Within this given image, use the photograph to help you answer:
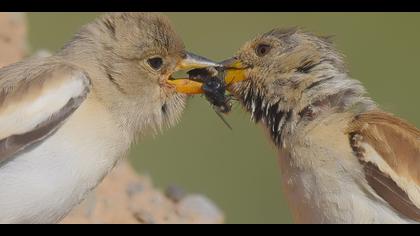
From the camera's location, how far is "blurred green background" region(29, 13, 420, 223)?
1303cm

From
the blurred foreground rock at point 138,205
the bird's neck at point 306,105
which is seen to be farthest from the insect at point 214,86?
the blurred foreground rock at point 138,205

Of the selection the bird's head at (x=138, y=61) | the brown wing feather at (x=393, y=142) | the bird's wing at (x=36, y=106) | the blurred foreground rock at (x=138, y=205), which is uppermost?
the brown wing feather at (x=393, y=142)

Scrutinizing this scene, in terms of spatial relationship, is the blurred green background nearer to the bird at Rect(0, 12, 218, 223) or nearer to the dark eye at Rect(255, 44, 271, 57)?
the dark eye at Rect(255, 44, 271, 57)

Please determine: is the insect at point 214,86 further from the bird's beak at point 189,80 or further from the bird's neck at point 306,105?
the bird's neck at point 306,105

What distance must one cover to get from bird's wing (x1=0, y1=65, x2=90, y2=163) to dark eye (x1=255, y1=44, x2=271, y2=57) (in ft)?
4.69

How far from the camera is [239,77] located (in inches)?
326

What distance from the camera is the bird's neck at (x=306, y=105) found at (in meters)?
7.74

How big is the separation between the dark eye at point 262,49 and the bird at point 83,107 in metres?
0.43

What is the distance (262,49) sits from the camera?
8.33 m

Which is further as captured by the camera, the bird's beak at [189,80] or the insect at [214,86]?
the insect at [214,86]

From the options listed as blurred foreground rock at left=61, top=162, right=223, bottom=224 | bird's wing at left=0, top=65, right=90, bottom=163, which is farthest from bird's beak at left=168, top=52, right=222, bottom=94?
blurred foreground rock at left=61, top=162, right=223, bottom=224

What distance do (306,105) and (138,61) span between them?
3.70 ft
